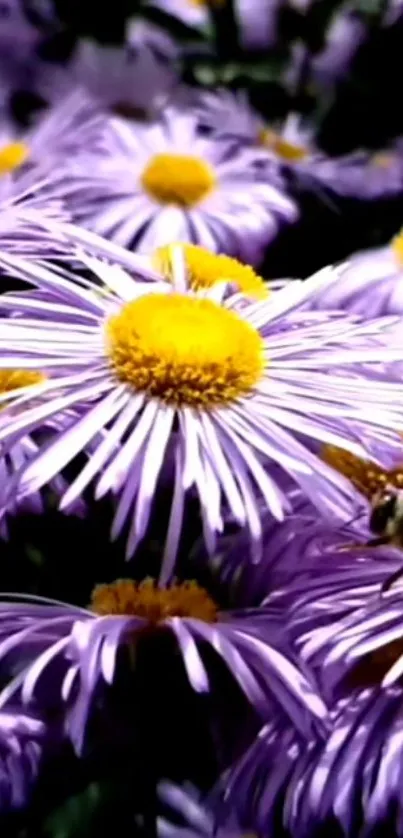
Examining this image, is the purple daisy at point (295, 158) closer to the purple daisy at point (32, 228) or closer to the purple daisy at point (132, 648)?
the purple daisy at point (32, 228)

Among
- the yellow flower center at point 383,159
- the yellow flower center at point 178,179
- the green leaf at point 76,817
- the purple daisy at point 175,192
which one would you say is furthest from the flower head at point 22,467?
the yellow flower center at point 383,159

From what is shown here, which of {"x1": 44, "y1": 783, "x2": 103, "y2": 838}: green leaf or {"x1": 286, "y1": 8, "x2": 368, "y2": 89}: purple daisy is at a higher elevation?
{"x1": 286, "y1": 8, "x2": 368, "y2": 89}: purple daisy

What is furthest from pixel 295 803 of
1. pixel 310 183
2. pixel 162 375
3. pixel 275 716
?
pixel 310 183

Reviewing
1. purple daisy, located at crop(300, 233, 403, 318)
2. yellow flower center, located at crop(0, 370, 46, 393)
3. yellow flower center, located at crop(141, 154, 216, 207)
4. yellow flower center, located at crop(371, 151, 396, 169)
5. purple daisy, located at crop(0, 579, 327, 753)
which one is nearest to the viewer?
purple daisy, located at crop(0, 579, 327, 753)

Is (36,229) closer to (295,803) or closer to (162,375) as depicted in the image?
(162,375)

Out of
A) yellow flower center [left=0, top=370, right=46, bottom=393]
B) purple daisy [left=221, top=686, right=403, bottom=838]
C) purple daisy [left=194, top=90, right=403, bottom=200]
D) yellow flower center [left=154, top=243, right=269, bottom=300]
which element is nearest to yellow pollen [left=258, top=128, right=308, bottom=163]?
purple daisy [left=194, top=90, right=403, bottom=200]

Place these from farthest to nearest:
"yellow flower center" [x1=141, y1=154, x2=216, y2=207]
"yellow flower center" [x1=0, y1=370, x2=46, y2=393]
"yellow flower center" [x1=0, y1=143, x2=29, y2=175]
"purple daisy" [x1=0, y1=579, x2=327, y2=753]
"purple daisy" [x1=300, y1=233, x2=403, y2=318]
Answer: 1. "yellow flower center" [x1=141, y1=154, x2=216, y2=207]
2. "yellow flower center" [x1=0, y1=143, x2=29, y2=175]
3. "purple daisy" [x1=300, y1=233, x2=403, y2=318]
4. "yellow flower center" [x1=0, y1=370, x2=46, y2=393]
5. "purple daisy" [x1=0, y1=579, x2=327, y2=753]

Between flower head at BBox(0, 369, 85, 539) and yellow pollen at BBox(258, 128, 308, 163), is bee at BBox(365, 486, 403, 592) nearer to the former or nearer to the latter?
flower head at BBox(0, 369, 85, 539)

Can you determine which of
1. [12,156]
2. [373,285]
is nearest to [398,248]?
[373,285]

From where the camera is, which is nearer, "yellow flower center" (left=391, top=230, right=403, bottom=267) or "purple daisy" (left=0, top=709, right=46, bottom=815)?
"purple daisy" (left=0, top=709, right=46, bottom=815)
